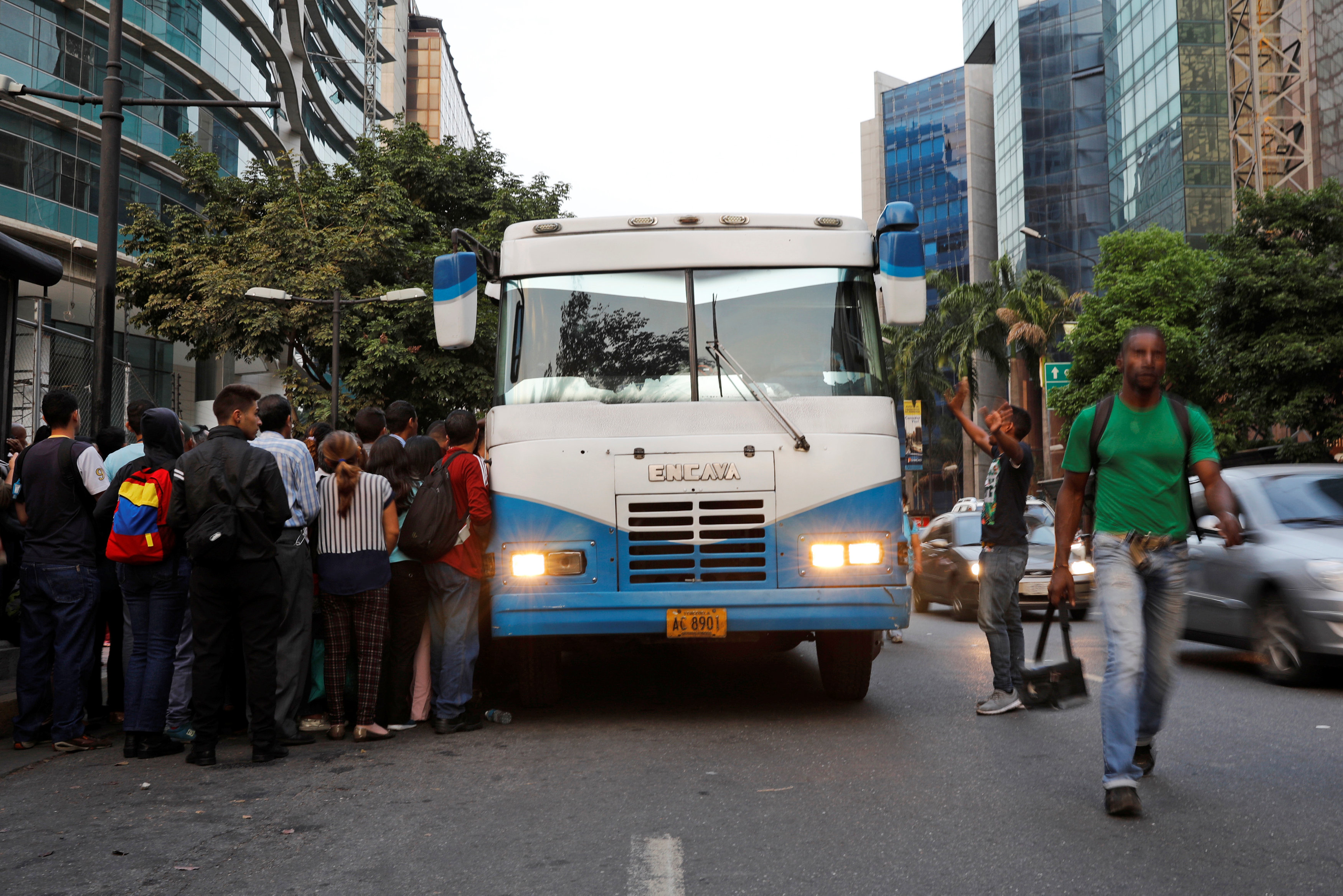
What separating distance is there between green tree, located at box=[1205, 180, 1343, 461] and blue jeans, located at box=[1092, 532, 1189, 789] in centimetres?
2249

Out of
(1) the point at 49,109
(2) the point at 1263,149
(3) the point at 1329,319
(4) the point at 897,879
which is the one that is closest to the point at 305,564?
(4) the point at 897,879

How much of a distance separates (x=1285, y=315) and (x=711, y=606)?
76.1ft

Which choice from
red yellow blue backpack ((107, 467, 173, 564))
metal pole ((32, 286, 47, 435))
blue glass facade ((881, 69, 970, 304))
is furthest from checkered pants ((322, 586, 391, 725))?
blue glass facade ((881, 69, 970, 304))

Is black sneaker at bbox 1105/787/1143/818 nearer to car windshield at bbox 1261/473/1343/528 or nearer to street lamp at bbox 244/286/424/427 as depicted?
car windshield at bbox 1261/473/1343/528

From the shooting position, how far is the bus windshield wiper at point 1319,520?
886cm

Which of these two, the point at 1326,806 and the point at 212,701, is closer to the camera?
the point at 1326,806

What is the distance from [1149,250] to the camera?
39.9m

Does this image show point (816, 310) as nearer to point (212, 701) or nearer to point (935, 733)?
point (935, 733)

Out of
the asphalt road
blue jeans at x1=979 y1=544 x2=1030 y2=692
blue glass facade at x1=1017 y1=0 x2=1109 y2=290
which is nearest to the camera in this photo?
the asphalt road

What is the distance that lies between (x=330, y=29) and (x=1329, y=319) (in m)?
45.9

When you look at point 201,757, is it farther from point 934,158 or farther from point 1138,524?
point 934,158

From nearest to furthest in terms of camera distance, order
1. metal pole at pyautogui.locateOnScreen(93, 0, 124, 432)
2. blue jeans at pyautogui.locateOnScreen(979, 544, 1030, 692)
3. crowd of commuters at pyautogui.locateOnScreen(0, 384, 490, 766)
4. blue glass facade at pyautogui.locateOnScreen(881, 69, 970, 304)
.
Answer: crowd of commuters at pyautogui.locateOnScreen(0, 384, 490, 766)
blue jeans at pyautogui.locateOnScreen(979, 544, 1030, 692)
metal pole at pyautogui.locateOnScreen(93, 0, 124, 432)
blue glass facade at pyautogui.locateOnScreen(881, 69, 970, 304)

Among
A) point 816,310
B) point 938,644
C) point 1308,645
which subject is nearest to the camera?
point 816,310

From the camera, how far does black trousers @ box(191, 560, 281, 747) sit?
6457 mm
